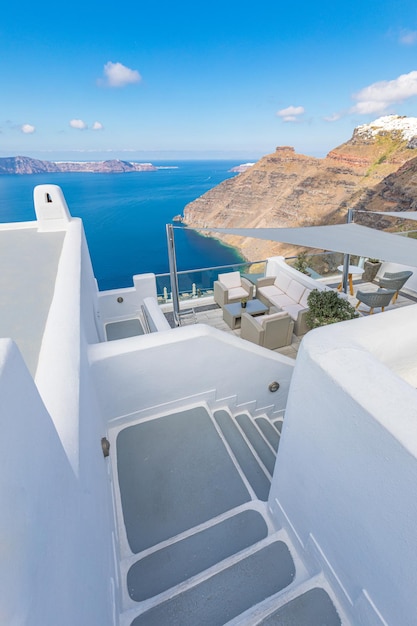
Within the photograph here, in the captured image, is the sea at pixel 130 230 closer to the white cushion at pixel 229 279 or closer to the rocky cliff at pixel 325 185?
the rocky cliff at pixel 325 185

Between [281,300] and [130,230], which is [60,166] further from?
[281,300]

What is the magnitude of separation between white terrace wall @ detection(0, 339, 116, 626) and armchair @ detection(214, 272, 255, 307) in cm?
561

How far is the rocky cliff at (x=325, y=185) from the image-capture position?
29.7 m

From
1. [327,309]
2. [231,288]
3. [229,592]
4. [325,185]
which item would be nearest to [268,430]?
[229,592]

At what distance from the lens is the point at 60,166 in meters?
166

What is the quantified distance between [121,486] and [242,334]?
3.69 metres

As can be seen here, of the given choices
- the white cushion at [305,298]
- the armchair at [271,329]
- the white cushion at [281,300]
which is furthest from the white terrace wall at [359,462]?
the white cushion at [281,300]

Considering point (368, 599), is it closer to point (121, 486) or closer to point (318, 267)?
point (121, 486)

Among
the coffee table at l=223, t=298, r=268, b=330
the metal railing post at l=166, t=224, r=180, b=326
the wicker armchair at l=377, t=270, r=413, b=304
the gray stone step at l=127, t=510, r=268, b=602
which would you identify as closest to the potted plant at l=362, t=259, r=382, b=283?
the wicker armchair at l=377, t=270, r=413, b=304

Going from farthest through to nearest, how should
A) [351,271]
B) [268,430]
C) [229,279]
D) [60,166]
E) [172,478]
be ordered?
[60,166], [351,271], [229,279], [268,430], [172,478]

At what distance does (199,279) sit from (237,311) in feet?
4.57

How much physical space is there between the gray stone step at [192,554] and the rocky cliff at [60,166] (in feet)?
605

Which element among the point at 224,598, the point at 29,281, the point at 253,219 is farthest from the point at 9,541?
the point at 253,219

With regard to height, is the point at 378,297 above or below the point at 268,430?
above
